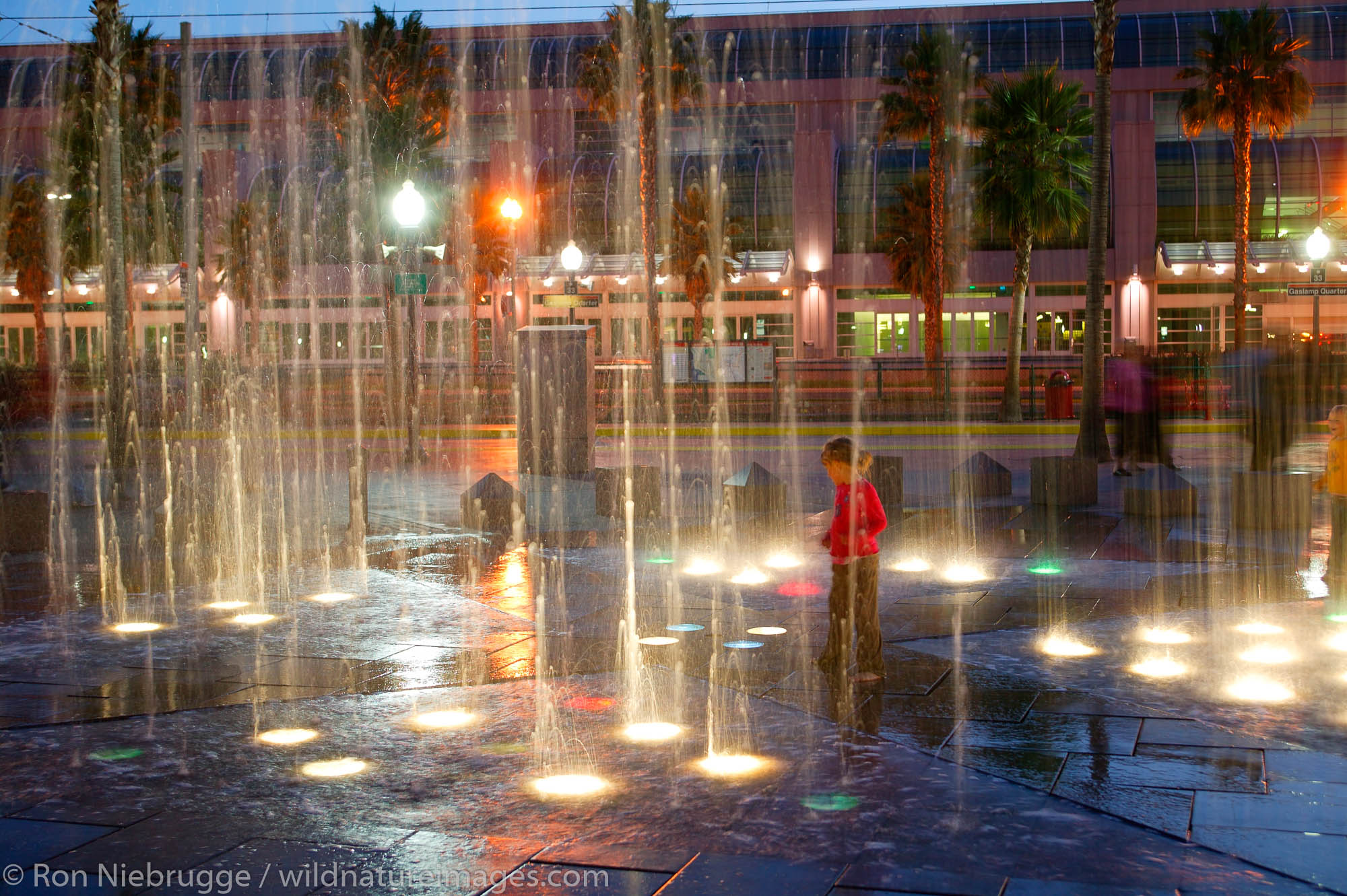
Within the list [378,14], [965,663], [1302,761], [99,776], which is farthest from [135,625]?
[378,14]

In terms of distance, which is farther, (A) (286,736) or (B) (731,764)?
(A) (286,736)

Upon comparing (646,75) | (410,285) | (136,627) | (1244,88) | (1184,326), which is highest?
(646,75)

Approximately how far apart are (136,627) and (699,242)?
147 ft

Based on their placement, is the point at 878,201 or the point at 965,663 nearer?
the point at 965,663

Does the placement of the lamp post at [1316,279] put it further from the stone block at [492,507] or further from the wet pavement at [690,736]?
the stone block at [492,507]

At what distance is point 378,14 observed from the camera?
109 feet

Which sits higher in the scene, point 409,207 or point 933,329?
point 409,207

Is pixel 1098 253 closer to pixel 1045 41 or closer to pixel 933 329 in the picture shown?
pixel 933 329

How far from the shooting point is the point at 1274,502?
12.5 m

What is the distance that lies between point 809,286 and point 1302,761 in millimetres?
47305

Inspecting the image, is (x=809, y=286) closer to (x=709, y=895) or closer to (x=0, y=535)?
(x=0, y=535)

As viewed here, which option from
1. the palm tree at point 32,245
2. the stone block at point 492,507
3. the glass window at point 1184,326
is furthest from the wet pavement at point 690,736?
the palm tree at point 32,245

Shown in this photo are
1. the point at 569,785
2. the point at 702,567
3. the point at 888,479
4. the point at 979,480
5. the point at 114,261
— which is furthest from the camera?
the point at 114,261

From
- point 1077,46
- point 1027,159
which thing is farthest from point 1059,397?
point 1077,46
